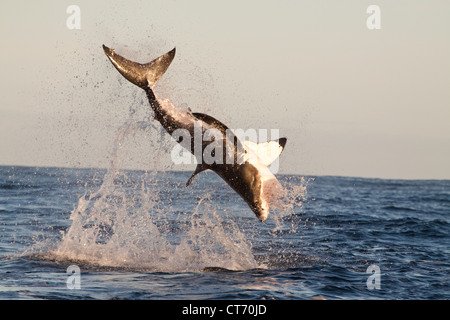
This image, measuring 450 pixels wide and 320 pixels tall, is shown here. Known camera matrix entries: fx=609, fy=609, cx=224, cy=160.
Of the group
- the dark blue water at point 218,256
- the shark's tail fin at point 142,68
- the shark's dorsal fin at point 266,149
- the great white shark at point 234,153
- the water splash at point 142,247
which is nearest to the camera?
the dark blue water at point 218,256

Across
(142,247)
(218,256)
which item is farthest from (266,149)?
(142,247)

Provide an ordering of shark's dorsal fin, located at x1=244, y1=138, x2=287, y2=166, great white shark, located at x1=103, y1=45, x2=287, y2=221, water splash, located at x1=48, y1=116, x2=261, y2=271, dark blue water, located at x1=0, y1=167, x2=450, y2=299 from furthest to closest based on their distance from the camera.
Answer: water splash, located at x1=48, y1=116, x2=261, y2=271 < shark's dorsal fin, located at x1=244, y1=138, x2=287, y2=166 < great white shark, located at x1=103, y1=45, x2=287, y2=221 < dark blue water, located at x1=0, y1=167, x2=450, y2=299

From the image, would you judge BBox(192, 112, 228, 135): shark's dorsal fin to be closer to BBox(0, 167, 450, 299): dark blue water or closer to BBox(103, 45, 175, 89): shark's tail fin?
BBox(103, 45, 175, 89): shark's tail fin

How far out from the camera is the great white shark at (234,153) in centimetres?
1388

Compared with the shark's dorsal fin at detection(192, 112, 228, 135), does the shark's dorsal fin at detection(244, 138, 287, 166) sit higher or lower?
lower

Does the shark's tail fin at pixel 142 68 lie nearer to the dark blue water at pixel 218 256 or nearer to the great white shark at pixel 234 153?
the great white shark at pixel 234 153

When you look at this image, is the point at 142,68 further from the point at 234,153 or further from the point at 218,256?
the point at 218,256

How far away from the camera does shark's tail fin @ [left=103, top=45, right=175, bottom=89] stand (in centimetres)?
1441

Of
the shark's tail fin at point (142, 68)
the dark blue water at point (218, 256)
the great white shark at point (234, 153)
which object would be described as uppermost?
the shark's tail fin at point (142, 68)

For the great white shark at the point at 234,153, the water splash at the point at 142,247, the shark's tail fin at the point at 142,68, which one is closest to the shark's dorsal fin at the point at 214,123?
the great white shark at the point at 234,153

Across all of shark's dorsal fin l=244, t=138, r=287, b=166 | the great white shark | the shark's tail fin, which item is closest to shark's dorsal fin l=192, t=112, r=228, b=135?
the great white shark

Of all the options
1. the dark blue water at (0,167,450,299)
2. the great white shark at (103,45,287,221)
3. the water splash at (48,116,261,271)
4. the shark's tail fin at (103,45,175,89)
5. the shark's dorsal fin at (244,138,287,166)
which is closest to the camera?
the dark blue water at (0,167,450,299)

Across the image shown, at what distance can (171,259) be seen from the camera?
1554cm
